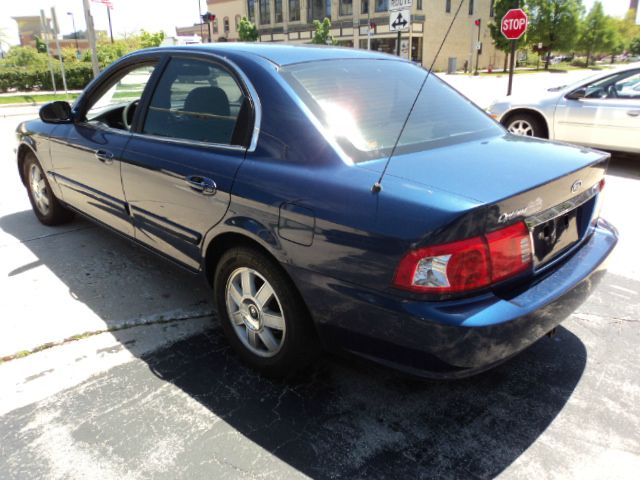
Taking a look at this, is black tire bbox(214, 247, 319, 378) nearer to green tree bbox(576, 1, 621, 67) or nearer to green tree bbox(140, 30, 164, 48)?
green tree bbox(140, 30, 164, 48)

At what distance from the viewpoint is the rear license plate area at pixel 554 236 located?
2285 mm

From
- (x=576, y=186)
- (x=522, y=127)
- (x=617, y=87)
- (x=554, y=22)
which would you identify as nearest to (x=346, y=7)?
(x=554, y=22)

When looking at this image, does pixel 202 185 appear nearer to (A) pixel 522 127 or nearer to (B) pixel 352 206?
(B) pixel 352 206

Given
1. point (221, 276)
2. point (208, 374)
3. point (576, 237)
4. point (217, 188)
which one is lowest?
point (208, 374)

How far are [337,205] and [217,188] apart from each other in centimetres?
83

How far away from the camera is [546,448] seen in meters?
2.30

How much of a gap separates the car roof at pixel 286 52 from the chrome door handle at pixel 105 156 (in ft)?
2.84

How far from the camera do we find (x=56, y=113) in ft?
14.1

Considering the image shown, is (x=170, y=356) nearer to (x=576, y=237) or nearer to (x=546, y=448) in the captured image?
(x=546, y=448)

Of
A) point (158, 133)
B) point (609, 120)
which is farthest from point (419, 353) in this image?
point (609, 120)

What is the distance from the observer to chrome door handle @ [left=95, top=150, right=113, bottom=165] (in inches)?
142

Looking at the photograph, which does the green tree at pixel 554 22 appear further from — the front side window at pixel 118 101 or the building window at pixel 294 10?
the front side window at pixel 118 101

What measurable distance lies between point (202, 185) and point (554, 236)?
178 cm

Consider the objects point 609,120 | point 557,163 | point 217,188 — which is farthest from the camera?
point 609,120
